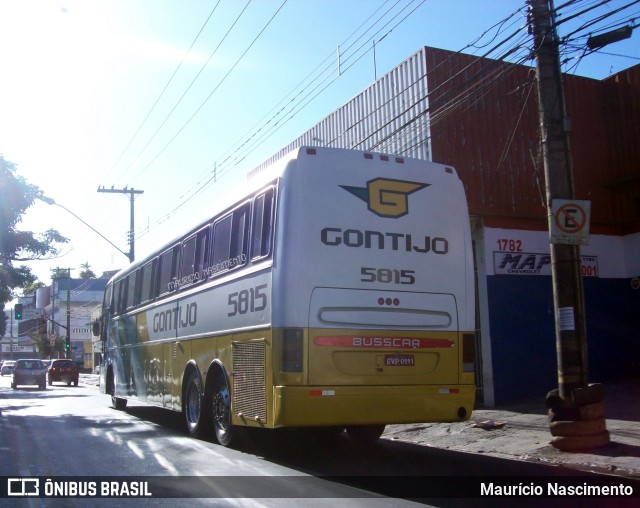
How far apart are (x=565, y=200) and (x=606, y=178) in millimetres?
8097

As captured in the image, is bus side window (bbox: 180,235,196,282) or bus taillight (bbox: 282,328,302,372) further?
bus side window (bbox: 180,235,196,282)

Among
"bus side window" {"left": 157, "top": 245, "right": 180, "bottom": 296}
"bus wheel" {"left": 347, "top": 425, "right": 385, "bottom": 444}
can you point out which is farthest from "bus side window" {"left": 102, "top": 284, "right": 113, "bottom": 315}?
"bus wheel" {"left": 347, "top": 425, "right": 385, "bottom": 444}

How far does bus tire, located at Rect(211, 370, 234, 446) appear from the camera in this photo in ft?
29.8

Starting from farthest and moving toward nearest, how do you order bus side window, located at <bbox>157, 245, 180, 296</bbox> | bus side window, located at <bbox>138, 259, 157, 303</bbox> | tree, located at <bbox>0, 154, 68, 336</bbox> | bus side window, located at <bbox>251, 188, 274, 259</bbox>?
1. tree, located at <bbox>0, 154, 68, 336</bbox>
2. bus side window, located at <bbox>138, 259, 157, 303</bbox>
3. bus side window, located at <bbox>157, 245, 180, 296</bbox>
4. bus side window, located at <bbox>251, 188, 274, 259</bbox>

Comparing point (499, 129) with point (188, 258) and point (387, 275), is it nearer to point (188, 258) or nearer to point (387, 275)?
point (188, 258)

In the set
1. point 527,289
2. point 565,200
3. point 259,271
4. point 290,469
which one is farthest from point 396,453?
point 527,289

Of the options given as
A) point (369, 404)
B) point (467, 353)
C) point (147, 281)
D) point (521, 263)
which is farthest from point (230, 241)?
point (521, 263)

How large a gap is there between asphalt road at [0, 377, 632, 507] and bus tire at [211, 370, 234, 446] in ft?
0.69

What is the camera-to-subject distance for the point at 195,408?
10.5m

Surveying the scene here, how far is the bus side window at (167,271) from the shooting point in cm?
1195

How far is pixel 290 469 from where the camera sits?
8039 millimetres

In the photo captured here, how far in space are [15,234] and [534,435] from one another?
67.6 feet

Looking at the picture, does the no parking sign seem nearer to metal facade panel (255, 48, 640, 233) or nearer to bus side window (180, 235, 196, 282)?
metal facade panel (255, 48, 640, 233)

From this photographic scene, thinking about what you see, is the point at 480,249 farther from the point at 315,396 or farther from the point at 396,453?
the point at 315,396
